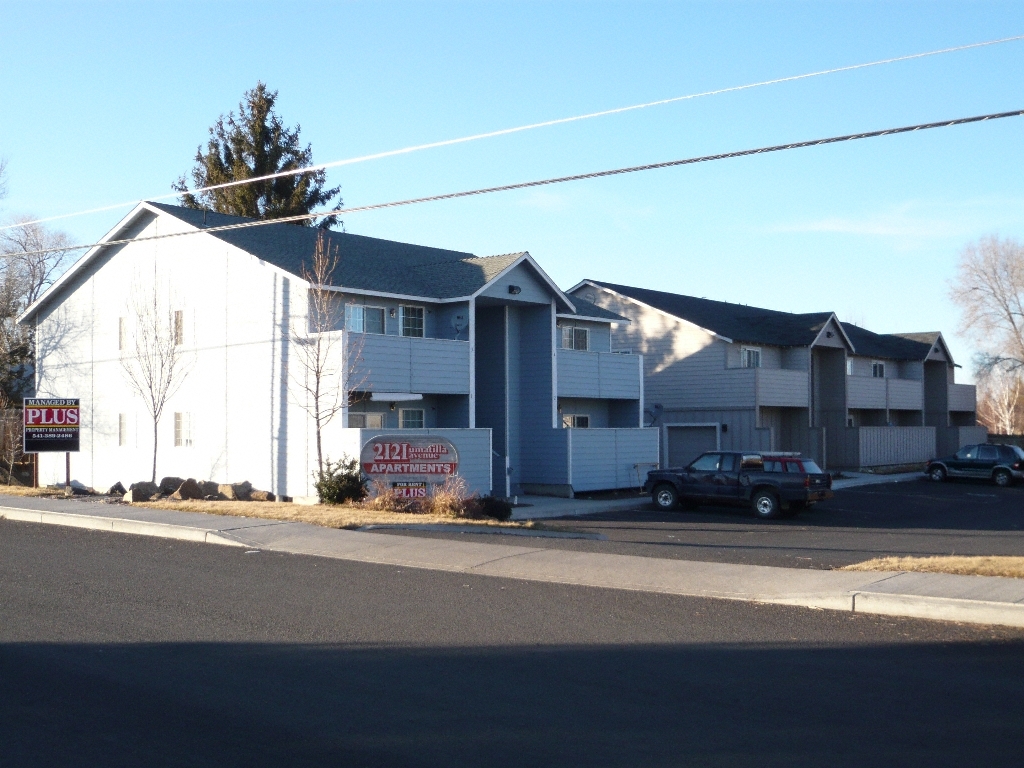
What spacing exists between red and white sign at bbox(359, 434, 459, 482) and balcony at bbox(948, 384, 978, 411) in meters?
39.8

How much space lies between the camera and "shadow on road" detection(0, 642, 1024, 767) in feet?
20.9

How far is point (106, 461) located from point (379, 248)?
10611mm

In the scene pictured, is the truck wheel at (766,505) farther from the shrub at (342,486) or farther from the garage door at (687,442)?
the garage door at (687,442)

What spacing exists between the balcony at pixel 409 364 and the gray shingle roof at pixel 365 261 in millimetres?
1544

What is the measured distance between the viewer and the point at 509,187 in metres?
15.6

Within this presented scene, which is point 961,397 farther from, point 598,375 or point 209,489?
point 209,489

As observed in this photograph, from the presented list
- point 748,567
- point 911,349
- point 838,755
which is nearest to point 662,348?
point 911,349

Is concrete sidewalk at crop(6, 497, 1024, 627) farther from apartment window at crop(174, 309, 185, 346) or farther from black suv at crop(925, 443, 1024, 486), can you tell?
black suv at crop(925, 443, 1024, 486)

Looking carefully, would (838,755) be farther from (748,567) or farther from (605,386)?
(605,386)

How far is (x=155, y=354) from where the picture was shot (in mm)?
29375

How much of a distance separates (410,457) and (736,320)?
80.3ft

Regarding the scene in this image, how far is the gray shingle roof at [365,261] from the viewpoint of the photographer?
27.2 meters

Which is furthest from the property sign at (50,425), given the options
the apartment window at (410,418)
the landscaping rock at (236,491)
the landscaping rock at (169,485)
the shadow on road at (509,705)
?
the shadow on road at (509,705)

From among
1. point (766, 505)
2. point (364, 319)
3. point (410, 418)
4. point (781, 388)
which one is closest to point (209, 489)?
point (410, 418)
